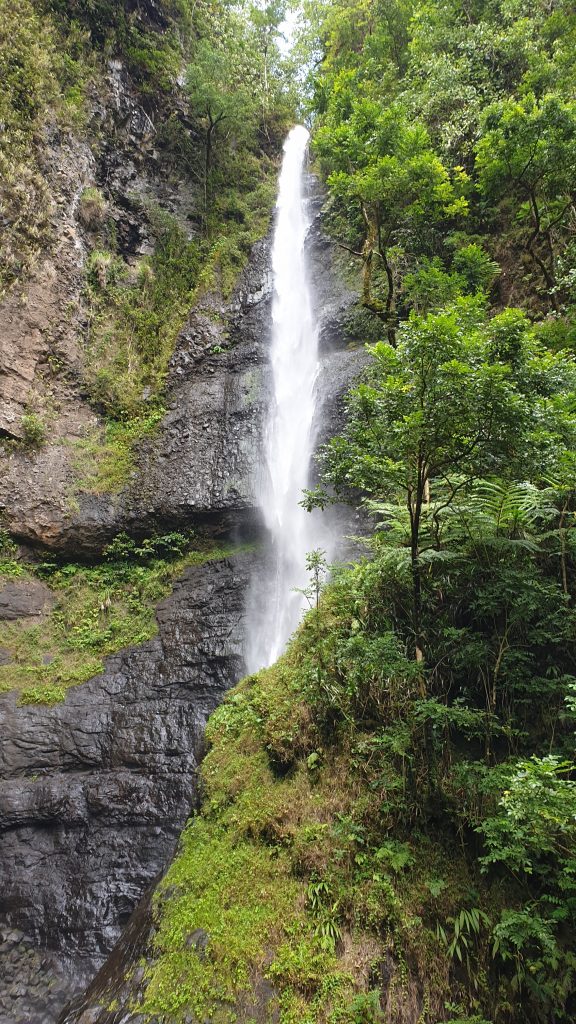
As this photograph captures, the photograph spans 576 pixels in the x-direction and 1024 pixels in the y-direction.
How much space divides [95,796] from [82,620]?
3.92m

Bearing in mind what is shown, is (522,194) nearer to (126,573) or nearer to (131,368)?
(131,368)

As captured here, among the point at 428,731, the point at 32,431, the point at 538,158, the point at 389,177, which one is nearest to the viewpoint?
the point at 428,731

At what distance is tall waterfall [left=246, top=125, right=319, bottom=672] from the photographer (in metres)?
9.88

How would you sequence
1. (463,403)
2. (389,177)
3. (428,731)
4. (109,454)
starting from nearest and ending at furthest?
(463,403), (428,731), (389,177), (109,454)

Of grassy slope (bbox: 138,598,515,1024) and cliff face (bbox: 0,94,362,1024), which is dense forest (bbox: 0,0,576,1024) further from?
cliff face (bbox: 0,94,362,1024)

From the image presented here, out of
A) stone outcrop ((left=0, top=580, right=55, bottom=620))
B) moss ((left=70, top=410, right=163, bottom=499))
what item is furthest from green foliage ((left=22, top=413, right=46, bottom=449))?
stone outcrop ((left=0, top=580, right=55, bottom=620))

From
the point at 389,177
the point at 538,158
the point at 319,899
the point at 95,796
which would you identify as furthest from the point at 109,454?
the point at 538,158

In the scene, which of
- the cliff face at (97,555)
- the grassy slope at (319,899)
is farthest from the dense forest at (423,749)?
the cliff face at (97,555)

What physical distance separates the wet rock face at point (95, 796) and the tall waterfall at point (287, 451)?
2.16 feet

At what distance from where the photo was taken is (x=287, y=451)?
11.8 metres

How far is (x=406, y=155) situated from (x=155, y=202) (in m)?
9.80

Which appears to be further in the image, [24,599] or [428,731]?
[24,599]

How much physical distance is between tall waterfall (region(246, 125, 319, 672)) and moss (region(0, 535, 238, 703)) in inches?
60.7

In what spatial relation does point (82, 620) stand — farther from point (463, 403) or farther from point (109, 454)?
point (463, 403)
